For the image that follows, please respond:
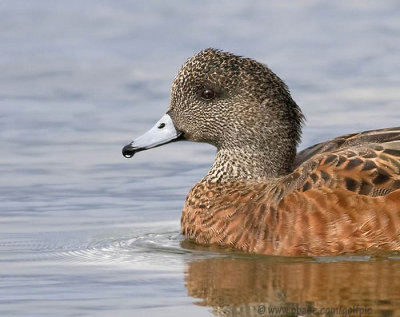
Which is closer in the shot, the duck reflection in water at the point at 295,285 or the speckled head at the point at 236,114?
the duck reflection in water at the point at 295,285

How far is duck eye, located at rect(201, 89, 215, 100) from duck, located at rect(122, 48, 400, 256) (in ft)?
0.04

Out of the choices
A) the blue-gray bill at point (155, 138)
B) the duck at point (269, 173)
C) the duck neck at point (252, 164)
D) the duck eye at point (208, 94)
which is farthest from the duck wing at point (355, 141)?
the blue-gray bill at point (155, 138)

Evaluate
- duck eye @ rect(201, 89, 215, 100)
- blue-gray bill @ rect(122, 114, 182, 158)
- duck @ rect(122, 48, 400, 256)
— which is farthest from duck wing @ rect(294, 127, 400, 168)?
blue-gray bill @ rect(122, 114, 182, 158)

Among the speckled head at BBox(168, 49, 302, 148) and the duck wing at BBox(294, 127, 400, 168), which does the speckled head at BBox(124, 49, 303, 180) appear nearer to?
the speckled head at BBox(168, 49, 302, 148)

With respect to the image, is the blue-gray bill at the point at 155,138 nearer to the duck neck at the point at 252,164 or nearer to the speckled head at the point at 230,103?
the speckled head at the point at 230,103

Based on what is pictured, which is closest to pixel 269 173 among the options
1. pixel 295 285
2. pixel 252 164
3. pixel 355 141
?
pixel 252 164

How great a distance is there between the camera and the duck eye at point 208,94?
34.8ft

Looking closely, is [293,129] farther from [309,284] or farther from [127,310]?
[127,310]

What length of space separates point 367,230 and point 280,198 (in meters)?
0.72

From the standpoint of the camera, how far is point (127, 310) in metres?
7.40

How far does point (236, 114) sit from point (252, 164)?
1.43ft

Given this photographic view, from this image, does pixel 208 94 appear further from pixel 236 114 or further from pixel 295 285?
pixel 295 285

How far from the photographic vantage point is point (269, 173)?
10414mm

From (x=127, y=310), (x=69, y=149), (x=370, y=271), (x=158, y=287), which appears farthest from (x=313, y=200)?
(x=69, y=149)
